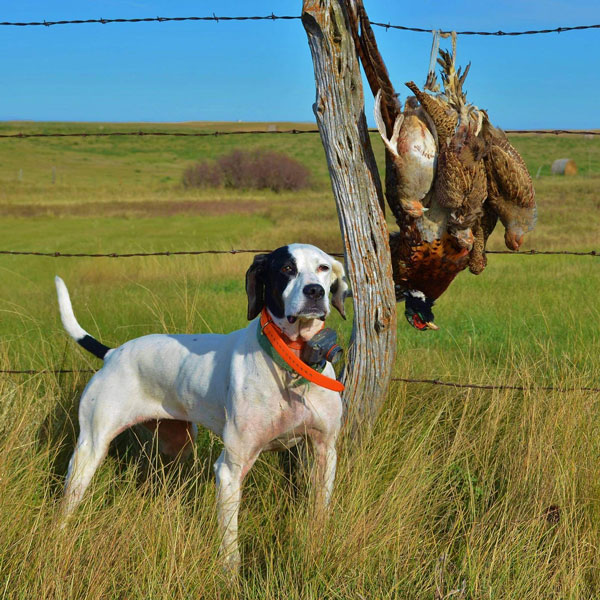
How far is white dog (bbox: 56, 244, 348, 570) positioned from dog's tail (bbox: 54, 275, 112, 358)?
0.16m

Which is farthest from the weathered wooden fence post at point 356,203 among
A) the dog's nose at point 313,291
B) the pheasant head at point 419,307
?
the dog's nose at point 313,291

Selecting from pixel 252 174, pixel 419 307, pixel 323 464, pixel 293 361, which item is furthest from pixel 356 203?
pixel 252 174

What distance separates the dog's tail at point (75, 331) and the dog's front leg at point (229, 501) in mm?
1019

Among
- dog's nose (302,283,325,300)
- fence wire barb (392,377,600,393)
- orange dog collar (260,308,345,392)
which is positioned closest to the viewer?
dog's nose (302,283,325,300)

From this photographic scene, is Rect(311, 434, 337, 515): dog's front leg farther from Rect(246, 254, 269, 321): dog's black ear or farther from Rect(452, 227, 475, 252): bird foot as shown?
Rect(452, 227, 475, 252): bird foot

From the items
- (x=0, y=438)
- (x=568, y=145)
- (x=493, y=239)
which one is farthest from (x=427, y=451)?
(x=568, y=145)

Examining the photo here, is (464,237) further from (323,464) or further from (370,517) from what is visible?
(370,517)

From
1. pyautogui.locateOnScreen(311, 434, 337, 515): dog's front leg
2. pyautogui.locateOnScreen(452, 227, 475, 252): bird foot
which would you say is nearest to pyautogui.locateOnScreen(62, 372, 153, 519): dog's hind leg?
pyautogui.locateOnScreen(311, 434, 337, 515): dog's front leg

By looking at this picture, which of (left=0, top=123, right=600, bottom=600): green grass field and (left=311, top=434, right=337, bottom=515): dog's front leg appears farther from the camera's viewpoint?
(left=311, top=434, right=337, bottom=515): dog's front leg

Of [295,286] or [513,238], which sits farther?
[513,238]

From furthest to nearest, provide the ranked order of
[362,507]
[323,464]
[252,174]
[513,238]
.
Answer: [252,174], [513,238], [323,464], [362,507]

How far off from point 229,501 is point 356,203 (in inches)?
60.8

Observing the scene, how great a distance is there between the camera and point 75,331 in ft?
12.7

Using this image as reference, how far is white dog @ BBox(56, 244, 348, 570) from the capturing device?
9.95ft
